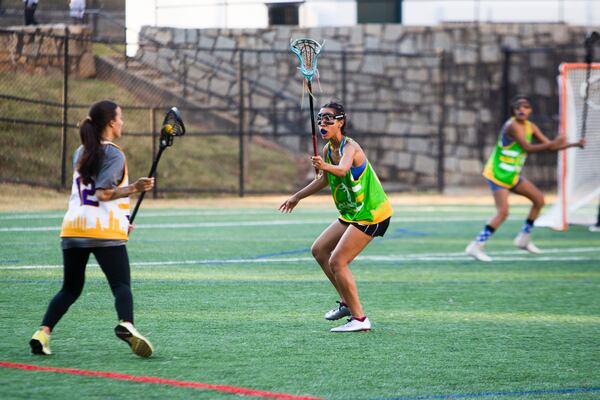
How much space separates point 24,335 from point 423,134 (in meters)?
21.9

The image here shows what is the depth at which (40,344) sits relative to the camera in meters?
7.09

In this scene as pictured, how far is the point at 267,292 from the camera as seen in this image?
34.8 feet

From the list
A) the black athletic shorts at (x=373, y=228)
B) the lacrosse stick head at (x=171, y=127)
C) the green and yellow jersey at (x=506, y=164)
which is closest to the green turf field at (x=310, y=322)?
the black athletic shorts at (x=373, y=228)

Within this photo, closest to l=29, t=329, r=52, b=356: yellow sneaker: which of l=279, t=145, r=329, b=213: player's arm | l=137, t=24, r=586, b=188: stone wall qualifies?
l=279, t=145, r=329, b=213: player's arm

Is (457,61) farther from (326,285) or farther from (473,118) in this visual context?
(326,285)

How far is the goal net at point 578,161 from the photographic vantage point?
17969 millimetres

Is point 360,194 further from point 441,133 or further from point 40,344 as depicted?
point 441,133

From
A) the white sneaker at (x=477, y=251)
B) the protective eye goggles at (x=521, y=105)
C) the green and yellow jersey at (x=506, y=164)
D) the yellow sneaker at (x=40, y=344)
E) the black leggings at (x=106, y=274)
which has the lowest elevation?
the white sneaker at (x=477, y=251)

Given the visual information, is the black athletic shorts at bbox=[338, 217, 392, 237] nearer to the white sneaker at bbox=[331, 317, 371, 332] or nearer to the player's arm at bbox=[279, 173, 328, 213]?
the player's arm at bbox=[279, 173, 328, 213]

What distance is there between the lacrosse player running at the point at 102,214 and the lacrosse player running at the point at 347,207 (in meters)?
1.75

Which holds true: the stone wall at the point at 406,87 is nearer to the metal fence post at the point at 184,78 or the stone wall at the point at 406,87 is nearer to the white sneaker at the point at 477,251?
the metal fence post at the point at 184,78

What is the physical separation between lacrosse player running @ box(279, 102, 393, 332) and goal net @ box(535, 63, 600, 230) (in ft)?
32.0

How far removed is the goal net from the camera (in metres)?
18.0

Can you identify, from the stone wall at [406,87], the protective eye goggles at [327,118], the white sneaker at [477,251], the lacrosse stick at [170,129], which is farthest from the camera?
the stone wall at [406,87]
